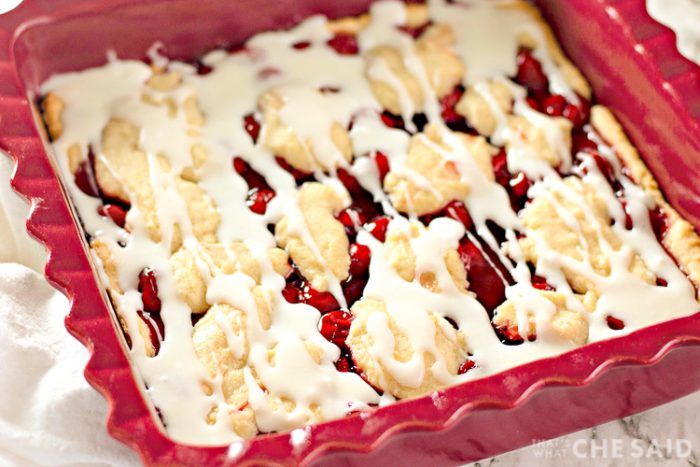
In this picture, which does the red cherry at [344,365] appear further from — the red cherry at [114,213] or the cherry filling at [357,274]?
the red cherry at [114,213]

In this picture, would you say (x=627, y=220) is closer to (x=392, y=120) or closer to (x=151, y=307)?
(x=392, y=120)

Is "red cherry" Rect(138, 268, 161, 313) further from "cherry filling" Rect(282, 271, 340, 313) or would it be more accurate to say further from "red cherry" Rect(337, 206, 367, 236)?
"red cherry" Rect(337, 206, 367, 236)

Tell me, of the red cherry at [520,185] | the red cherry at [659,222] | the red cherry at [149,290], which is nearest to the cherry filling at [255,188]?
the red cherry at [149,290]

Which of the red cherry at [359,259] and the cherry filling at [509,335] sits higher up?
the red cherry at [359,259]

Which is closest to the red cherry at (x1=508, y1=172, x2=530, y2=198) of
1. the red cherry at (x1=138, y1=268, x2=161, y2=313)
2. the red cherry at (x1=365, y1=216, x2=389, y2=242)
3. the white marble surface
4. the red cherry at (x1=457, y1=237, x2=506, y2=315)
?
the red cherry at (x1=457, y1=237, x2=506, y2=315)

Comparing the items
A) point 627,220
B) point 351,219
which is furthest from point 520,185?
point 351,219

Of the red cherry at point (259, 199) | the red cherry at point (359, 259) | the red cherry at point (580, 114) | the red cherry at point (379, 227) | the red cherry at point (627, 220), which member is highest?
the red cherry at point (580, 114)

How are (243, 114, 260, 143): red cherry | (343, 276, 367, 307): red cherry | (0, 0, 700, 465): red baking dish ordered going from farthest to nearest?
(243, 114, 260, 143): red cherry, (343, 276, 367, 307): red cherry, (0, 0, 700, 465): red baking dish

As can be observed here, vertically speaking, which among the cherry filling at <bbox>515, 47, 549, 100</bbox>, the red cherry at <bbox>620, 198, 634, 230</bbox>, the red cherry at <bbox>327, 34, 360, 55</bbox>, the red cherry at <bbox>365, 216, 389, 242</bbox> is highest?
the red cherry at <bbox>327, 34, 360, 55</bbox>
